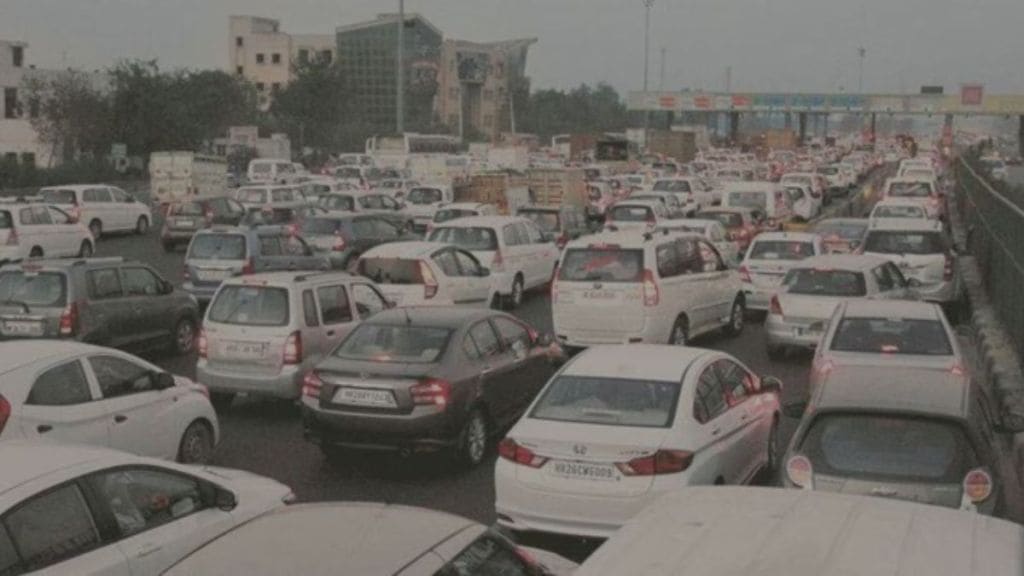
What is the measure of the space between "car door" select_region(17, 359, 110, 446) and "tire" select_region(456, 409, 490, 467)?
316 centimetres

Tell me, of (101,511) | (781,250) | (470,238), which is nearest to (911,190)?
(781,250)

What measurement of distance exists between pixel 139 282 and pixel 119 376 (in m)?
6.54

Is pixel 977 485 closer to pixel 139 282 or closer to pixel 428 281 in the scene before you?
pixel 428 281

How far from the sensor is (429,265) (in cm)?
1808

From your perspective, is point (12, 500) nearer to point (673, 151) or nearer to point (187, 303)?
point (187, 303)

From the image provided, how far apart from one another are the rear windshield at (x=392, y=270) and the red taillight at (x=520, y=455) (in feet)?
30.8

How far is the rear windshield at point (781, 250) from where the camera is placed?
21000 millimetres

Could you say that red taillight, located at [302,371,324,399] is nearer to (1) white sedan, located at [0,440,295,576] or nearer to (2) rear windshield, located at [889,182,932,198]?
(1) white sedan, located at [0,440,295,576]

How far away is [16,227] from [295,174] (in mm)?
26071

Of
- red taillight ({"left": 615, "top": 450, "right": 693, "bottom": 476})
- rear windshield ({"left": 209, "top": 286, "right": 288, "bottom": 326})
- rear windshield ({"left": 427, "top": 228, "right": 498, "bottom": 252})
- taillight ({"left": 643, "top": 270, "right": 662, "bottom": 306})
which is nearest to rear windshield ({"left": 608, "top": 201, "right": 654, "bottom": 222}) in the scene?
rear windshield ({"left": 427, "top": 228, "right": 498, "bottom": 252})

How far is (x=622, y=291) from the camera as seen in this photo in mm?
16375

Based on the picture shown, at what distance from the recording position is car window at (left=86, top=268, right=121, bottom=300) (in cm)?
1568

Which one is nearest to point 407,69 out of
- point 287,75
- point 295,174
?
point 287,75

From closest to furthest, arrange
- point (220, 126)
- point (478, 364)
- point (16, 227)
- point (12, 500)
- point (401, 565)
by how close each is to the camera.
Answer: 1. point (401, 565)
2. point (12, 500)
3. point (478, 364)
4. point (16, 227)
5. point (220, 126)
